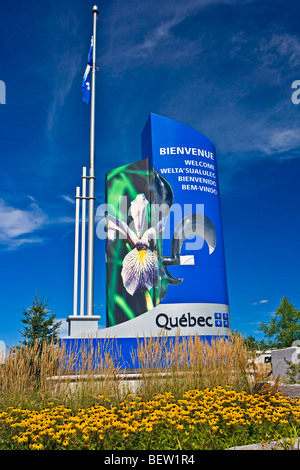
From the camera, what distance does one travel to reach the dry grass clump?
738 centimetres

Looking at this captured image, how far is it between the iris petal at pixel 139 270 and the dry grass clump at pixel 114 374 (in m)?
5.93

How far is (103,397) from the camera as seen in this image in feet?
22.8

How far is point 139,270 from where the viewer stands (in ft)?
48.9

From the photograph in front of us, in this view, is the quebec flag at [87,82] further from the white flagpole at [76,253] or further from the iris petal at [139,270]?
the iris petal at [139,270]

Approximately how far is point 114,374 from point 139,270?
25.1ft

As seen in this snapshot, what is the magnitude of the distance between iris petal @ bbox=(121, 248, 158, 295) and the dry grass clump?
19.4 feet

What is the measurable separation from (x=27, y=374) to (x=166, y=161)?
909cm

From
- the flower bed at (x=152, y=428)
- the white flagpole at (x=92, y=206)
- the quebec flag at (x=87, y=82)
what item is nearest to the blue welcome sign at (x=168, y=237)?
the white flagpole at (x=92, y=206)

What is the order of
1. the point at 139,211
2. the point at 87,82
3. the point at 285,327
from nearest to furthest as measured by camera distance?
the point at 139,211, the point at 87,82, the point at 285,327

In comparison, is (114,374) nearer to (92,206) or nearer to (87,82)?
(92,206)

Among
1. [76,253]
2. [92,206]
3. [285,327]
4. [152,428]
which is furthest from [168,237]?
[285,327]

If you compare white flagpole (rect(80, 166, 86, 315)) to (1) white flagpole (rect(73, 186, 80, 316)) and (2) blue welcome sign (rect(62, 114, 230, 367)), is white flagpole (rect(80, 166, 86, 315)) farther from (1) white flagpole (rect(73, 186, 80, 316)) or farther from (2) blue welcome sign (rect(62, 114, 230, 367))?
(2) blue welcome sign (rect(62, 114, 230, 367))
